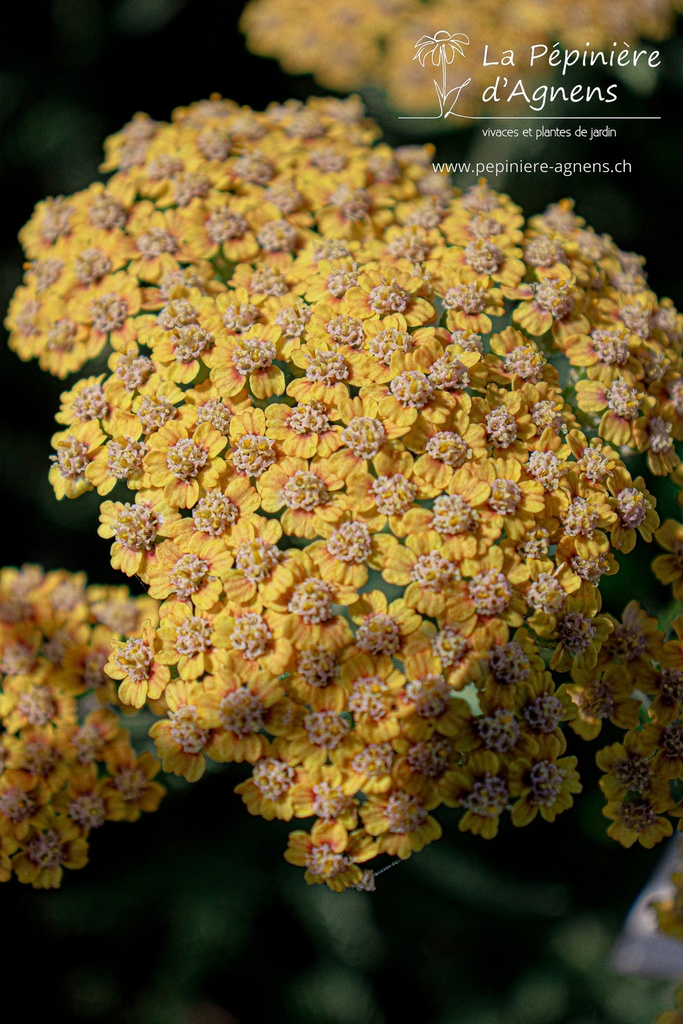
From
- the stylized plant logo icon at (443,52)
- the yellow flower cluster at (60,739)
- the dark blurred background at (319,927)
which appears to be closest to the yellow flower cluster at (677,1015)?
the dark blurred background at (319,927)

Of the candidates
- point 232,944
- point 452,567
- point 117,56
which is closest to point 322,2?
point 117,56

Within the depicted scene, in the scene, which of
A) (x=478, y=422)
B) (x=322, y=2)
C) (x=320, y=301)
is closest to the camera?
(x=478, y=422)

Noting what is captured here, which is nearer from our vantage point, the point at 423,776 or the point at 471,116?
the point at 423,776

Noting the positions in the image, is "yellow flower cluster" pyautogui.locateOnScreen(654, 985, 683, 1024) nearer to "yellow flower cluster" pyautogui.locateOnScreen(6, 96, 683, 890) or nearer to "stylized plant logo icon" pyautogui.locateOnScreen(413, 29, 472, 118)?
"yellow flower cluster" pyautogui.locateOnScreen(6, 96, 683, 890)

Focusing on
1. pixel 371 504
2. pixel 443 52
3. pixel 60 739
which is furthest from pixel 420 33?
pixel 60 739

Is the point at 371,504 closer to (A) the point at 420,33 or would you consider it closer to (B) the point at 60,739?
(B) the point at 60,739

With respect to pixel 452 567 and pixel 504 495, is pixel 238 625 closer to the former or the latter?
pixel 452 567
